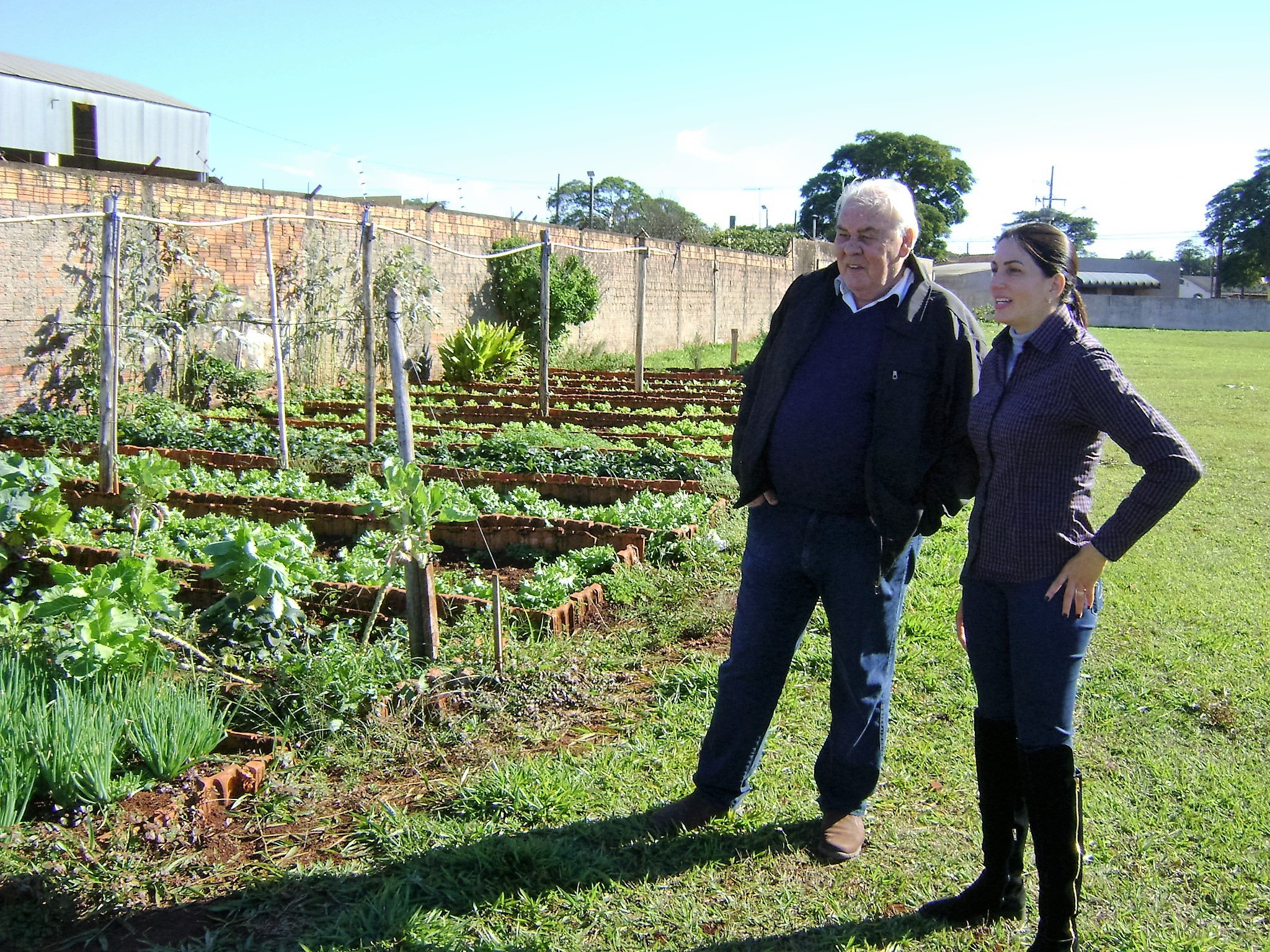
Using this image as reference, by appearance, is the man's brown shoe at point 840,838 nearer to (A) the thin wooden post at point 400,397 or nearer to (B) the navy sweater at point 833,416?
(B) the navy sweater at point 833,416

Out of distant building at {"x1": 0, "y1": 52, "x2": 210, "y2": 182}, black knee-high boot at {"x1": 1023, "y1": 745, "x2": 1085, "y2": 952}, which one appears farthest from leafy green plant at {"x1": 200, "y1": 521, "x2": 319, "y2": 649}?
distant building at {"x1": 0, "y1": 52, "x2": 210, "y2": 182}

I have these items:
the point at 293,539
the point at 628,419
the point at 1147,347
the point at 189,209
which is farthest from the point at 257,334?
the point at 1147,347

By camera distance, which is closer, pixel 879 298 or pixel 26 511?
pixel 879 298

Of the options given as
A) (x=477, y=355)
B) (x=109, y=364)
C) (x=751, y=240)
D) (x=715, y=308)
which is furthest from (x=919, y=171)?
(x=109, y=364)

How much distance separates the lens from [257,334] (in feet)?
45.6

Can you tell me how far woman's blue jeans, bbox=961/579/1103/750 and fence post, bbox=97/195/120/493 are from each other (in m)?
6.45

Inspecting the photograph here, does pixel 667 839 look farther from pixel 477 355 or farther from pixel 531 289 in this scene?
pixel 531 289

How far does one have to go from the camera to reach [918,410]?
2.82 m

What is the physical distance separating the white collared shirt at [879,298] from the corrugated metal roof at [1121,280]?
252 ft

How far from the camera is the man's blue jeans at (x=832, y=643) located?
2.95 meters

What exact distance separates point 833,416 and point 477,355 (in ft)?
42.3

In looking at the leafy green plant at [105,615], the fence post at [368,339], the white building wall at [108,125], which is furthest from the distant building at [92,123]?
the leafy green plant at [105,615]

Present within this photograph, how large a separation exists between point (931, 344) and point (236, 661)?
Result: 2.81 metres

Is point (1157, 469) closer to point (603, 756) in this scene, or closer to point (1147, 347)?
point (603, 756)
